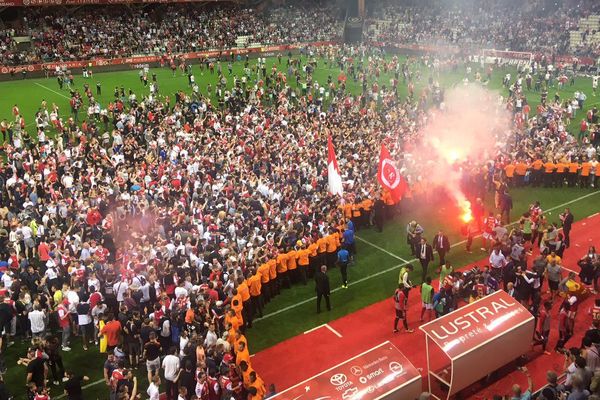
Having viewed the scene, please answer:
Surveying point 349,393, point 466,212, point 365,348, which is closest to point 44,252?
point 365,348

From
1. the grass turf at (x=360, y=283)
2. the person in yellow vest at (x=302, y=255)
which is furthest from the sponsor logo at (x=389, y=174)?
the person in yellow vest at (x=302, y=255)

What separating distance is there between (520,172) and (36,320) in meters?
18.7

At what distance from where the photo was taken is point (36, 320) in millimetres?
12969

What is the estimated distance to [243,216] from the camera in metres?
18.0

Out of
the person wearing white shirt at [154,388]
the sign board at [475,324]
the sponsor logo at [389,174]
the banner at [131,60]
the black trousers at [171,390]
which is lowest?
the black trousers at [171,390]

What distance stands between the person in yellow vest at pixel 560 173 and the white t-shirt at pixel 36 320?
19.8 m

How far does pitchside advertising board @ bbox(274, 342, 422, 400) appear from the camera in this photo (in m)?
9.27

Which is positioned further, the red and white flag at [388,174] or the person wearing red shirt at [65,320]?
the red and white flag at [388,174]

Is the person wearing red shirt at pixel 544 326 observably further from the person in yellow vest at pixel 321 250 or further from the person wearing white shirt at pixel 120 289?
the person wearing white shirt at pixel 120 289

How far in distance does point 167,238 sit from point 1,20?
121 feet

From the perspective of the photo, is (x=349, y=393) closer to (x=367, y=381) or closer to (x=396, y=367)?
(x=367, y=381)

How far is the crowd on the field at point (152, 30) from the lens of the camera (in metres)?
44.2

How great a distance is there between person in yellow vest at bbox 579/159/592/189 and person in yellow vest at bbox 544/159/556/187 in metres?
1.18

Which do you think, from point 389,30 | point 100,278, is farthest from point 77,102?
point 389,30
